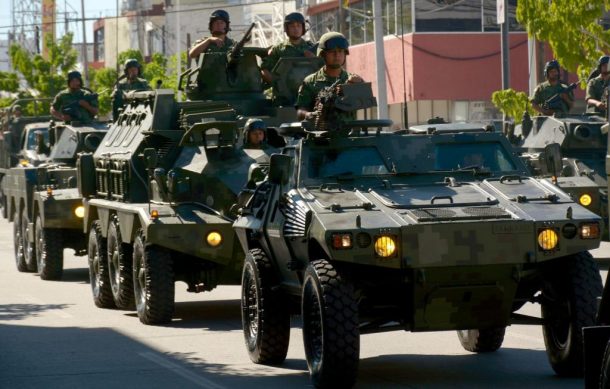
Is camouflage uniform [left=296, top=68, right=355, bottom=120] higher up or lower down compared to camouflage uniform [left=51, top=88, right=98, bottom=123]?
lower down

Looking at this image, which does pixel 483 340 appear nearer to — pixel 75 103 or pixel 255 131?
pixel 255 131

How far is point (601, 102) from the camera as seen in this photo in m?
24.2

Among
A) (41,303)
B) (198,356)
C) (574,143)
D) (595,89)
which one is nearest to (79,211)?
(41,303)

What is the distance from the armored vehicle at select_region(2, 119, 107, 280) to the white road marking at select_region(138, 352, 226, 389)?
7916mm

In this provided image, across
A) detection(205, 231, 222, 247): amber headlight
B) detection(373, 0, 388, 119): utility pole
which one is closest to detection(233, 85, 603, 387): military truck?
detection(205, 231, 222, 247): amber headlight

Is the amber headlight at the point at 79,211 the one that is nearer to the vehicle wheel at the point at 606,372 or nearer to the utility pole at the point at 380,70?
the utility pole at the point at 380,70

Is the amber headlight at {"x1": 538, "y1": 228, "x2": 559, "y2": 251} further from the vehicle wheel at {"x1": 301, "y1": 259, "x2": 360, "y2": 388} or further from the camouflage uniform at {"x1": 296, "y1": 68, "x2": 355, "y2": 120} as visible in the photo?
the camouflage uniform at {"x1": 296, "y1": 68, "x2": 355, "y2": 120}

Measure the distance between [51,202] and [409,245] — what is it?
11454 mm

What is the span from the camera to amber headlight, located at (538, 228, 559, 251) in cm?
1116

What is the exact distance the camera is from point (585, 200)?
66.9ft

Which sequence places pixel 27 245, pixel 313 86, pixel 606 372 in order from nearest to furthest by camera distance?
pixel 606 372
pixel 313 86
pixel 27 245

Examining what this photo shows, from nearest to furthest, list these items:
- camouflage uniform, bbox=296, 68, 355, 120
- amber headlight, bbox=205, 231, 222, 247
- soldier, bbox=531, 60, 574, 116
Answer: camouflage uniform, bbox=296, 68, 355, 120, amber headlight, bbox=205, 231, 222, 247, soldier, bbox=531, 60, 574, 116

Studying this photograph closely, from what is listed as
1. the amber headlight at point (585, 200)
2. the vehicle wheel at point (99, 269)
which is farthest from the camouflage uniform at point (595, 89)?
the vehicle wheel at point (99, 269)

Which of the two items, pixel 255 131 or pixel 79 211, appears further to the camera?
pixel 79 211
